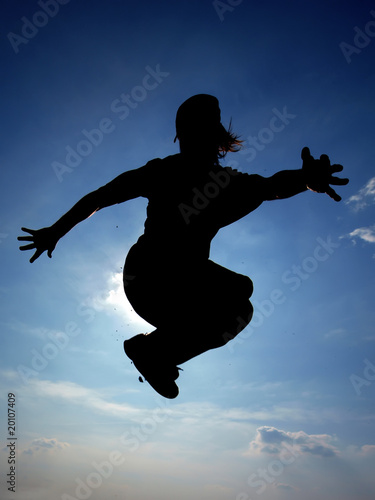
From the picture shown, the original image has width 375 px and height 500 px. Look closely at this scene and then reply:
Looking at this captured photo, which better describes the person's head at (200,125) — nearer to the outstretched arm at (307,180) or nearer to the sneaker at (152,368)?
the outstretched arm at (307,180)

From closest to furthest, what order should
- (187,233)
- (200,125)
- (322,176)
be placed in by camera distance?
(322,176), (187,233), (200,125)

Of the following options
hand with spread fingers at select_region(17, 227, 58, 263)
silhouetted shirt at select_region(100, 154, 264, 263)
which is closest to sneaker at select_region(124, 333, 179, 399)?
silhouetted shirt at select_region(100, 154, 264, 263)

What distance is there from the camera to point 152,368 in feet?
9.12

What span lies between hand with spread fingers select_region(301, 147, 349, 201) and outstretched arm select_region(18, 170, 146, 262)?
134cm

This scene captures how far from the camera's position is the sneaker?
2773mm

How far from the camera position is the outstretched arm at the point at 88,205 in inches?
101

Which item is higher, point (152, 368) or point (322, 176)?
point (322, 176)

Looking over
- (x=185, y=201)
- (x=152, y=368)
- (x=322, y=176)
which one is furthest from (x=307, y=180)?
(x=152, y=368)

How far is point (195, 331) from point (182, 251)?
68 centimetres

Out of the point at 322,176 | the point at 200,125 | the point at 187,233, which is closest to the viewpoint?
the point at 322,176

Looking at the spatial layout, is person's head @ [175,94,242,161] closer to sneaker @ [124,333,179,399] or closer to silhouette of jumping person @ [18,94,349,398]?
silhouette of jumping person @ [18,94,349,398]

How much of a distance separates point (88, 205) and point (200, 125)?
3.87 feet

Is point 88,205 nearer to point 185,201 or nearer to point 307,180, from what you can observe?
point 185,201

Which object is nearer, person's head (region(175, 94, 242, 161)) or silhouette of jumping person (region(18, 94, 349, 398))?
silhouette of jumping person (region(18, 94, 349, 398))
